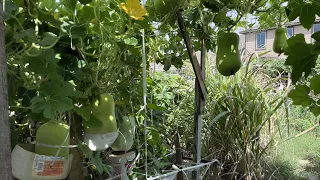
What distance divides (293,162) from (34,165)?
95.3 inches

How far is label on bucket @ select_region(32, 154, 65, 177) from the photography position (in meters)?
0.70

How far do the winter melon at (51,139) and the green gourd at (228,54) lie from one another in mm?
616

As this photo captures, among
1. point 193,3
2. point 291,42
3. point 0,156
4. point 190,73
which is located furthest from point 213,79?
point 0,156

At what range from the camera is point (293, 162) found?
8.77 feet

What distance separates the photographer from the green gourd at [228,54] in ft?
3.69

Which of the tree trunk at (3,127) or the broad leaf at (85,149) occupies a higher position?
the tree trunk at (3,127)

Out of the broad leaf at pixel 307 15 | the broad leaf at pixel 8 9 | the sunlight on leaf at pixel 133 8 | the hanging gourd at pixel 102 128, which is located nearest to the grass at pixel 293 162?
the broad leaf at pixel 307 15

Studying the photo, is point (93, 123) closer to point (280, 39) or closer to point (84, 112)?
point (84, 112)

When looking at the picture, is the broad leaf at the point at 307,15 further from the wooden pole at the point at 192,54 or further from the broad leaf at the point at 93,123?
the broad leaf at the point at 93,123

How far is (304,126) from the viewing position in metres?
3.64

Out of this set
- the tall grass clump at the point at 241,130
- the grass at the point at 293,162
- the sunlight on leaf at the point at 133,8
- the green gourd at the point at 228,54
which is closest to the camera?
the sunlight on leaf at the point at 133,8

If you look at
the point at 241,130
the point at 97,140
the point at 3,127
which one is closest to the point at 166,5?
the point at 97,140

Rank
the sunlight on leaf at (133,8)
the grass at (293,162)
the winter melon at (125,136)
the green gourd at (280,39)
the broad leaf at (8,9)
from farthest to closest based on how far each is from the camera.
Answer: the grass at (293,162)
the green gourd at (280,39)
the winter melon at (125,136)
the sunlight on leaf at (133,8)
the broad leaf at (8,9)

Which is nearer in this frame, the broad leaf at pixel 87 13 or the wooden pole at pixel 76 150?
the broad leaf at pixel 87 13
